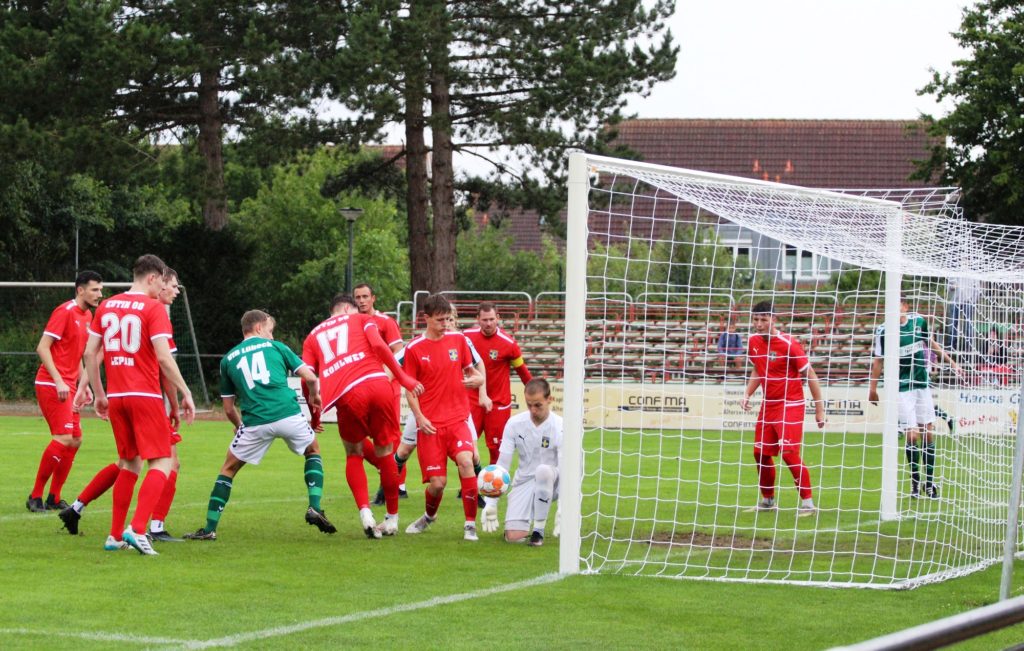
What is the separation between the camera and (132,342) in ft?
30.0

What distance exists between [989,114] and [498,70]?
36.4 feet

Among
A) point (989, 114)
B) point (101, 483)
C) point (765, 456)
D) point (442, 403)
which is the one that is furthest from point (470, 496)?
point (989, 114)

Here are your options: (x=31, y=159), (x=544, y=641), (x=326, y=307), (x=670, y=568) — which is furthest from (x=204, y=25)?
(x=544, y=641)

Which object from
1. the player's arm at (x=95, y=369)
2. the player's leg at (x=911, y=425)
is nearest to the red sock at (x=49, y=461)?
the player's arm at (x=95, y=369)

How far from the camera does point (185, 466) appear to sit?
54.1 ft

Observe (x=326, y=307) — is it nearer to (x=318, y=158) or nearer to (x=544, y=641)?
(x=318, y=158)

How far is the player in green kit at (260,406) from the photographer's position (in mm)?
9984

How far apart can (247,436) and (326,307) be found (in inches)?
1169

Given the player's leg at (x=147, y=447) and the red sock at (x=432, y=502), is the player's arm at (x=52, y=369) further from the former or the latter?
the red sock at (x=432, y=502)

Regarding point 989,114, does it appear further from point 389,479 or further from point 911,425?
point 389,479

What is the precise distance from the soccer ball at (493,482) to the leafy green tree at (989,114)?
22189 mm

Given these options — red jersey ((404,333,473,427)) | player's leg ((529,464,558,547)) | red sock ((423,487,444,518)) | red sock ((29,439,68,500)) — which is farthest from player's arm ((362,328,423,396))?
red sock ((29,439,68,500))

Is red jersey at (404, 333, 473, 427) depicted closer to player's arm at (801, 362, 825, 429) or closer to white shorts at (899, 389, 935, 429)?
player's arm at (801, 362, 825, 429)

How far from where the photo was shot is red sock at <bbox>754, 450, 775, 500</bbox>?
1212cm
